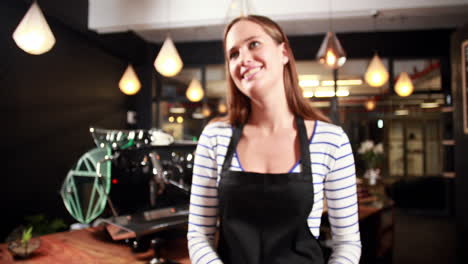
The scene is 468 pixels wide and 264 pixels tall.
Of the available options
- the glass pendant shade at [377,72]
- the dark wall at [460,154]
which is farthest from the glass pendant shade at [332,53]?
the dark wall at [460,154]

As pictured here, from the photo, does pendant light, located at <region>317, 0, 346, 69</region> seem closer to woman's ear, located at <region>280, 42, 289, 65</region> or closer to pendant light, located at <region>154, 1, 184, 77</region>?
pendant light, located at <region>154, 1, 184, 77</region>

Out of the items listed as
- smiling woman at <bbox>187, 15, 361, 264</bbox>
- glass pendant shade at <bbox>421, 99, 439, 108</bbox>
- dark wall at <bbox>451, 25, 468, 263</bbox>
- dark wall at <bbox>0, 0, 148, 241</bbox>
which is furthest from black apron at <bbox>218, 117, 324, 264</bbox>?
glass pendant shade at <bbox>421, 99, 439, 108</bbox>

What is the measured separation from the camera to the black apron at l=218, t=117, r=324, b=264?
823mm

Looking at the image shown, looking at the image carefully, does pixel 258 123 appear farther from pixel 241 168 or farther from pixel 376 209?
pixel 376 209

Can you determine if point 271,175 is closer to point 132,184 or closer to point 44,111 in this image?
point 132,184

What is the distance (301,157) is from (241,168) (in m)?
0.16

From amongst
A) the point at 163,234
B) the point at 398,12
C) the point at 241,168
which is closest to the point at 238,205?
the point at 241,168

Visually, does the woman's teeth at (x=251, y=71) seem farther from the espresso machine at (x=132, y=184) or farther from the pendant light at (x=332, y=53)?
the pendant light at (x=332, y=53)

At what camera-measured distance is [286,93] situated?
94 cm

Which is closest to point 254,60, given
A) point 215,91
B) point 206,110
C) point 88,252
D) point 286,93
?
point 286,93

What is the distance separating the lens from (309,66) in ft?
20.1

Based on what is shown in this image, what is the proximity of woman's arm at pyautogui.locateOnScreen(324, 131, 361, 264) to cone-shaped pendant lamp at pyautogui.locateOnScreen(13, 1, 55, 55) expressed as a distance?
2.38 metres

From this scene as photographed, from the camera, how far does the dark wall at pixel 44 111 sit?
10.8ft

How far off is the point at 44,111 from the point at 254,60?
3724 mm
